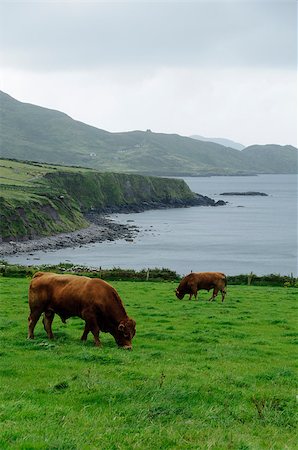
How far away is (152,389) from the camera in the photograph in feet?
37.5

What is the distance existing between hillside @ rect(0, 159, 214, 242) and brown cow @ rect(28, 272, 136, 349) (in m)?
81.4

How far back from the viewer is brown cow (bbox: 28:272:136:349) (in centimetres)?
1656

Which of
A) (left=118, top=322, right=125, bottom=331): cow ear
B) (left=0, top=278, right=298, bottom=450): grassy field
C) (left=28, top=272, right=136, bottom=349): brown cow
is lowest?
(left=0, top=278, right=298, bottom=450): grassy field

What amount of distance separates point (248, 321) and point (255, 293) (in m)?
12.9

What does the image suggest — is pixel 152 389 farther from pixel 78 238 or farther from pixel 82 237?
pixel 82 237

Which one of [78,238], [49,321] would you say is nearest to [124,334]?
[49,321]

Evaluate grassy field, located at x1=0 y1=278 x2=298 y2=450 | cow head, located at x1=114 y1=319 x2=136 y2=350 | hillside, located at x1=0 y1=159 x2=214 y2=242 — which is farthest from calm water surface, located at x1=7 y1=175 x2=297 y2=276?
cow head, located at x1=114 y1=319 x2=136 y2=350

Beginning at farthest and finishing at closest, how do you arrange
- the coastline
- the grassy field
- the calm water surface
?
the coastline < the calm water surface < the grassy field

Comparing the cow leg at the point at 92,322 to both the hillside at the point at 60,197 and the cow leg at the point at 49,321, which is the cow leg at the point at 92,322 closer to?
the cow leg at the point at 49,321

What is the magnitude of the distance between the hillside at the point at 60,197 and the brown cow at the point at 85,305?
81399 millimetres

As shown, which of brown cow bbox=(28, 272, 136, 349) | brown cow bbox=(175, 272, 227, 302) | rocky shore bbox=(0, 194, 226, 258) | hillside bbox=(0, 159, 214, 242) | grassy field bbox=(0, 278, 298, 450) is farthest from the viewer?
hillside bbox=(0, 159, 214, 242)

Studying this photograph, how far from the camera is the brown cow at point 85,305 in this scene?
16.6 m

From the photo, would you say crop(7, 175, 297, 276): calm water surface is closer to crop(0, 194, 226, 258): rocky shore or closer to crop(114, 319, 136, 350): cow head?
crop(0, 194, 226, 258): rocky shore

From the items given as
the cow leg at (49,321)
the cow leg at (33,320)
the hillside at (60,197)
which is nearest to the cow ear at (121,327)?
the cow leg at (49,321)
